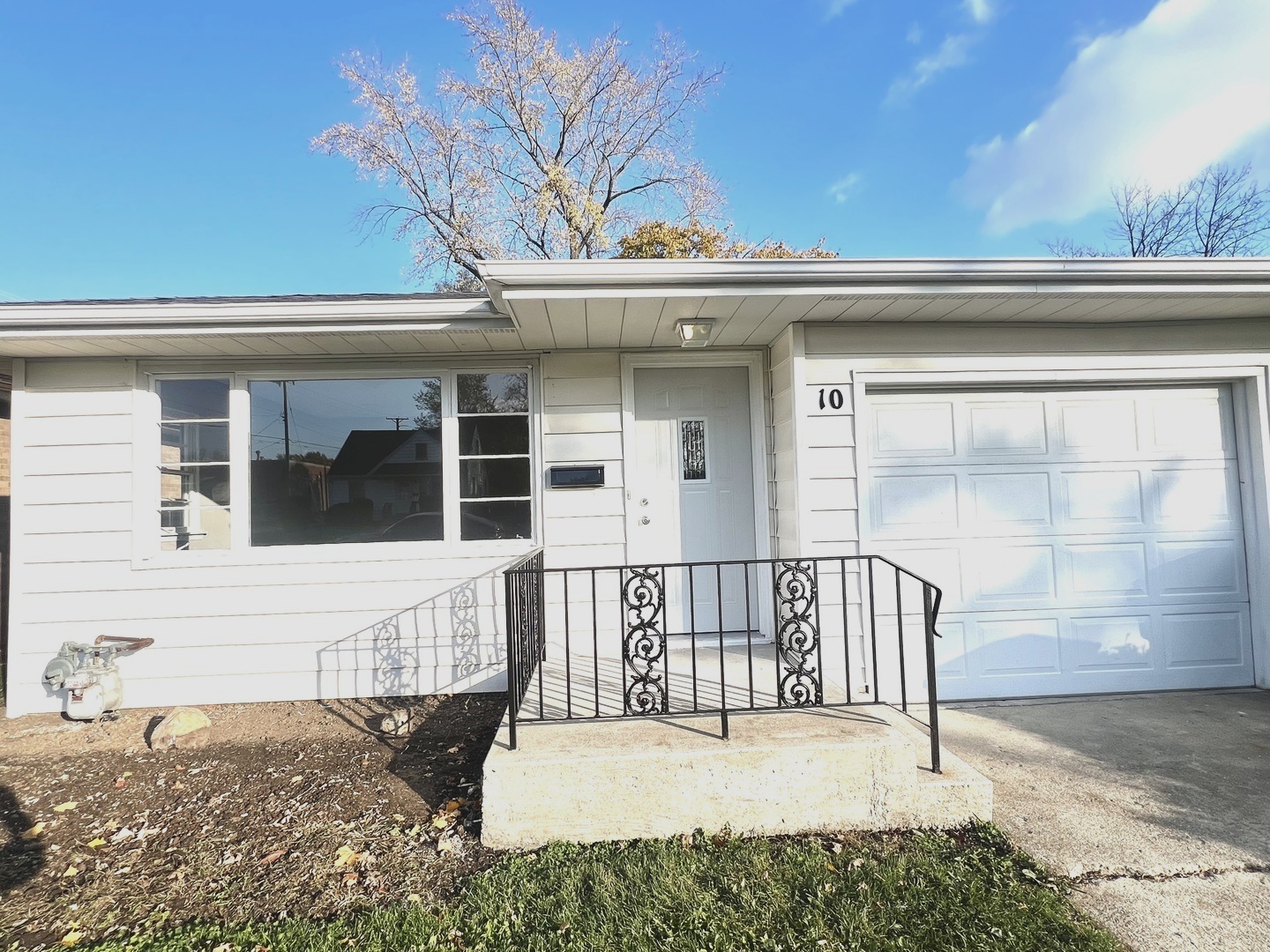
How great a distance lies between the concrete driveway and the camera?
1.95 meters

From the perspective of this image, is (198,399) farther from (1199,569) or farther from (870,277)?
(1199,569)

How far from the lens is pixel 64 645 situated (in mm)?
3809

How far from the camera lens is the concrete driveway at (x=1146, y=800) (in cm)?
195

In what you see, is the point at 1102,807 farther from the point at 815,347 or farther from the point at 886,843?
the point at 815,347

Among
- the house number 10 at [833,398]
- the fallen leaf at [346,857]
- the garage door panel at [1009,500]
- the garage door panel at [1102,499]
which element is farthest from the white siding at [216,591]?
the garage door panel at [1102,499]

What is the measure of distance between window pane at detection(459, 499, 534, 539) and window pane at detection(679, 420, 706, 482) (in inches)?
46.4

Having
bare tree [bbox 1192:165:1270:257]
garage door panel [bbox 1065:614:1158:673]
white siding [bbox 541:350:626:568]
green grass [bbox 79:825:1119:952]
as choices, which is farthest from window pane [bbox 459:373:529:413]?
bare tree [bbox 1192:165:1270:257]

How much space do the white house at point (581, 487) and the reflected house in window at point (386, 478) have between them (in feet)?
0.06

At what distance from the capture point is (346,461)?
4184 millimetres

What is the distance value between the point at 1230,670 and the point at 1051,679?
4.06ft

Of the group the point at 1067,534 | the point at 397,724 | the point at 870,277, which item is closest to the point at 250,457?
the point at 397,724

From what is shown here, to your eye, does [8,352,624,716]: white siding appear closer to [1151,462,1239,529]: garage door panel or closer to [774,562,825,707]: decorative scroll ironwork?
[774,562,825,707]: decorative scroll ironwork

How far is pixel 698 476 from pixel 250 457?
3137 mm

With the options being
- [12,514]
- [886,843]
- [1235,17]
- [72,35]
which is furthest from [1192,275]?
[72,35]
